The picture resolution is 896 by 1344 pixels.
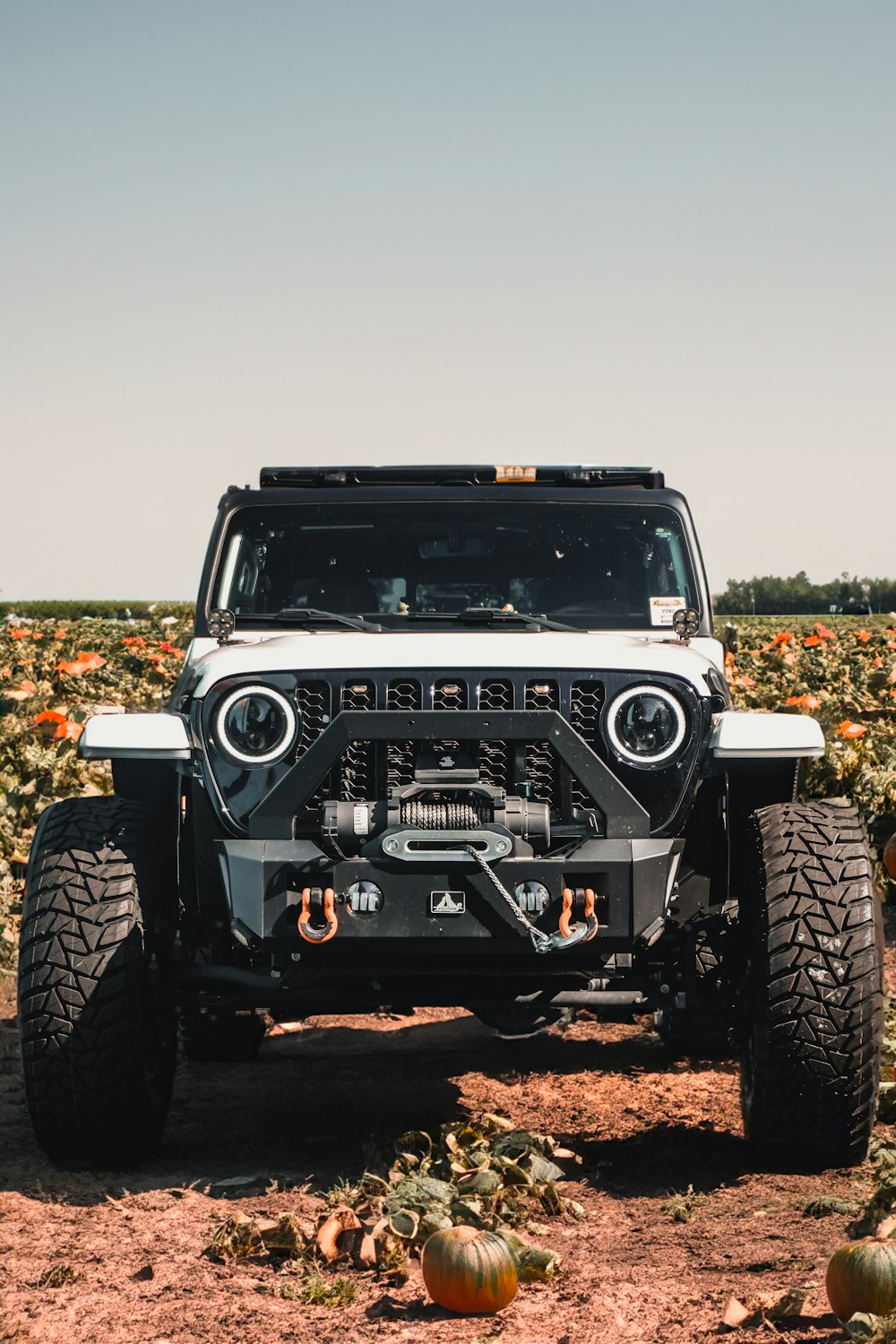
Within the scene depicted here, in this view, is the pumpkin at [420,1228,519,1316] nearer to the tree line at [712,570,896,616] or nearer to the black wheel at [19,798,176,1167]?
the black wheel at [19,798,176,1167]

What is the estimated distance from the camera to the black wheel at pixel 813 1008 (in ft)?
15.9

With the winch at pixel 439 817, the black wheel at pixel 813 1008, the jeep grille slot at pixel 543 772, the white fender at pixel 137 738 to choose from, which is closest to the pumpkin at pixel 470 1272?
the winch at pixel 439 817

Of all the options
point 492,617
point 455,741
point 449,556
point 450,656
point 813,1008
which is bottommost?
point 813,1008

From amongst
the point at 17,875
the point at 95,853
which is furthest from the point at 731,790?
the point at 17,875

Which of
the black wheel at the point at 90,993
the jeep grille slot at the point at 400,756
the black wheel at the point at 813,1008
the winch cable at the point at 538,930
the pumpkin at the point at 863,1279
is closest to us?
the pumpkin at the point at 863,1279

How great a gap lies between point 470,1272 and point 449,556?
324cm

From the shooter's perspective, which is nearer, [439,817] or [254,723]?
[439,817]

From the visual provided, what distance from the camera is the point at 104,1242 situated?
4488mm

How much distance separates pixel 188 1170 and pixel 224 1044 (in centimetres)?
180

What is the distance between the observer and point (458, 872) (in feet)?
15.4

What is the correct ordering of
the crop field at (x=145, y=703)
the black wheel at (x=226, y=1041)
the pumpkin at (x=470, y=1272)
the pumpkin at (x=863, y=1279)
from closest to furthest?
the pumpkin at (x=863, y=1279)
the pumpkin at (x=470, y=1272)
the black wheel at (x=226, y=1041)
the crop field at (x=145, y=703)

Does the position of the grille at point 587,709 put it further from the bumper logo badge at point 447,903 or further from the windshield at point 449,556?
the windshield at point 449,556

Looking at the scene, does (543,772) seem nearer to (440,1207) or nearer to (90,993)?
(440,1207)

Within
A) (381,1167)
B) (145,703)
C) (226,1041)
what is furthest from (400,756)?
(145,703)
